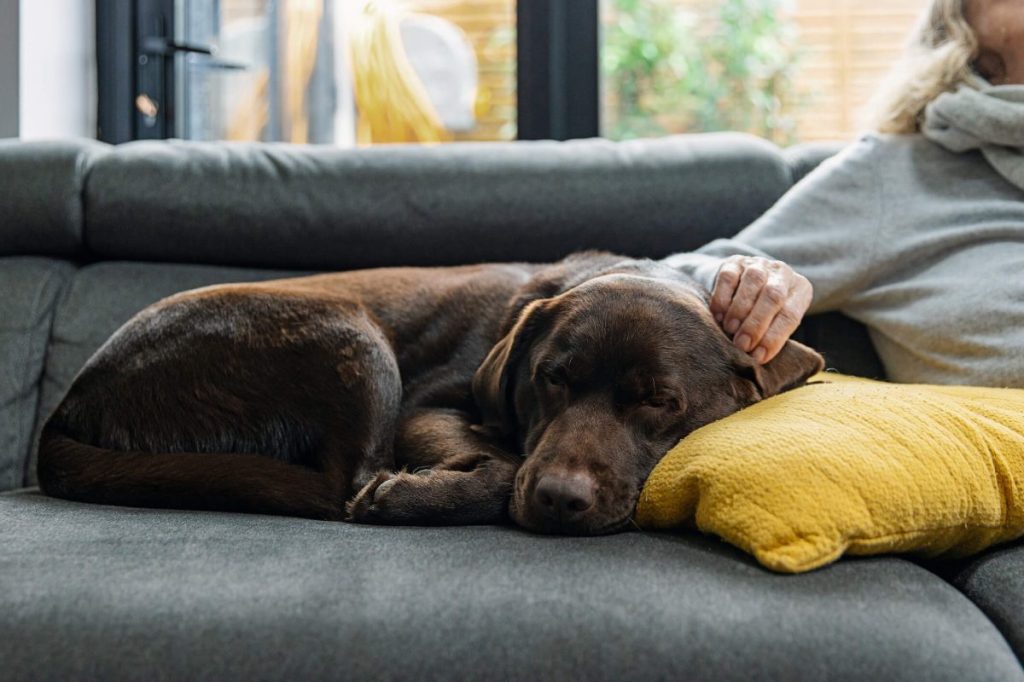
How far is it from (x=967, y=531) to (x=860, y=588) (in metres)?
0.31

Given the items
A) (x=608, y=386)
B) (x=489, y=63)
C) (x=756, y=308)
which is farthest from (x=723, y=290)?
(x=489, y=63)

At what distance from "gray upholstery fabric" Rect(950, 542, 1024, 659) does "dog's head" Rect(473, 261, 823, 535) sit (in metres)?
0.44

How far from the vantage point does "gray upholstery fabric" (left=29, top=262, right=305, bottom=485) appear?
237 centimetres

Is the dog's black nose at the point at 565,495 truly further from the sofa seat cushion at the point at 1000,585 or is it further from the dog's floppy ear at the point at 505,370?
the sofa seat cushion at the point at 1000,585

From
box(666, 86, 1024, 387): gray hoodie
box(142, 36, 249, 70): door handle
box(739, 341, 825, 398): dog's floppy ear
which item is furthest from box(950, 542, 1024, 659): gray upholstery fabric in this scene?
box(142, 36, 249, 70): door handle

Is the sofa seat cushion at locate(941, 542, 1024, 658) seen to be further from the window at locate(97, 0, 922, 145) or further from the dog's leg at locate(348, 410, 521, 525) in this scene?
the window at locate(97, 0, 922, 145)

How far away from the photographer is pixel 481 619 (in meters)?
1.15

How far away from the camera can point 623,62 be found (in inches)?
141

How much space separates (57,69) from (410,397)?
2.04 metres

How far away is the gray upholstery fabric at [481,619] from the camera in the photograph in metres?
1.09

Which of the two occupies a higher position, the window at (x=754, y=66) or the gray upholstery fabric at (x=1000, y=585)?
the window at (x=754, y=66)

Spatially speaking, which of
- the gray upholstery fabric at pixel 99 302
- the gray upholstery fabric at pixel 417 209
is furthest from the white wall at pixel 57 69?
the gray upholstery fabric at pixel 99 302

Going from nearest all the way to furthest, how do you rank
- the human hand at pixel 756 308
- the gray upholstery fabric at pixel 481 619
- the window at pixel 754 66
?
the gray upholstery fabric at pixel 481 619 → the human hand at pixel 756 308 → the window at pixel 754 66

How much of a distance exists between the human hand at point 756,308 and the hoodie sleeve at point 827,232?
0.28 metres
